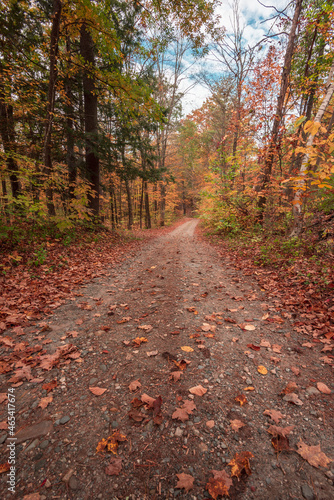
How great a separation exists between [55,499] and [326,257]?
5.49 m

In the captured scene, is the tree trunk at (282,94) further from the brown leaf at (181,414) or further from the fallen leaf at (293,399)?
the brown leaf at (181,414)

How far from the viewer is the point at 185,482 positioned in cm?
129

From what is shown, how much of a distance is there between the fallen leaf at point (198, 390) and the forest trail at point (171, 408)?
1 cm

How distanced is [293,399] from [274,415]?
1.07 ft

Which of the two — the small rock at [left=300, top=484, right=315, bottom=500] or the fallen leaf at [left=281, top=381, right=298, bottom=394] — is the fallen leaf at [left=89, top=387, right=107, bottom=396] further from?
the fallen leaf at [left=281, top=381, right=298, bottom=394]

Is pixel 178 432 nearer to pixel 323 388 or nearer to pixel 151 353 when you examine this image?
pixel 151 353

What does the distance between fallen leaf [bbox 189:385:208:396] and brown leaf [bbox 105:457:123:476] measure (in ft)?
2.69

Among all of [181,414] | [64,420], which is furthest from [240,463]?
[64,420]

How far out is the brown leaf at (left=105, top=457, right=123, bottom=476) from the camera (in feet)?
4.41

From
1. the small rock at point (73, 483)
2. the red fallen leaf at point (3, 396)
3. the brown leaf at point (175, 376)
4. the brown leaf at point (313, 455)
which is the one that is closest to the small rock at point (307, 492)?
the brown leaf at point (313, 455)

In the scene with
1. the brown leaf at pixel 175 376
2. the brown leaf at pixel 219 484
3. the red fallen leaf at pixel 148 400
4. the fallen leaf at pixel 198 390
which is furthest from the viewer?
the brown leaf at pixel 175 376

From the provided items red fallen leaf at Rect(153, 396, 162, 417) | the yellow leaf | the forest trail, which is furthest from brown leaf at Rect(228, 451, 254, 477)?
the yellow leaf

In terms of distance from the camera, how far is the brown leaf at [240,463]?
1.35 metres

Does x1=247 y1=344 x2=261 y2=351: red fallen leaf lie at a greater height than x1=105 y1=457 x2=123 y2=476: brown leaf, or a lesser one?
lesser
